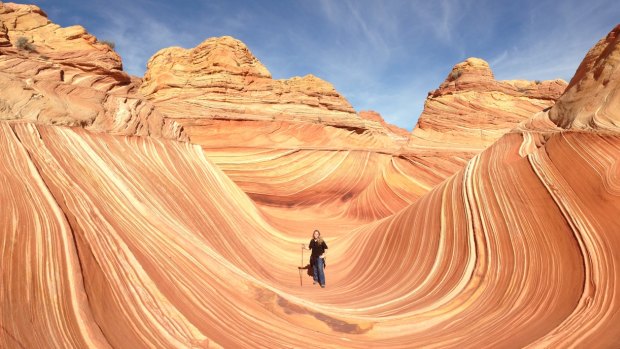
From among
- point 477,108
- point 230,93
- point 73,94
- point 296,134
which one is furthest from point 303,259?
point 477,108

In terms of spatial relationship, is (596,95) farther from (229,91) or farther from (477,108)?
(229,91)

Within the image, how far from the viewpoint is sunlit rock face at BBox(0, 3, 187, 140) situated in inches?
222

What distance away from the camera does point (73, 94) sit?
6945 millimetres

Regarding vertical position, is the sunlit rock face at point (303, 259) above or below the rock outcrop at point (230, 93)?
below

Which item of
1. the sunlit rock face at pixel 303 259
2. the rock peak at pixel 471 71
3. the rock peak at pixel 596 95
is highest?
the rock peak at pixel 471 71

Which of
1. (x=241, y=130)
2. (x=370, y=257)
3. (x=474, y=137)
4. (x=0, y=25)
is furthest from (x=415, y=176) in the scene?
(x=0, y=25)

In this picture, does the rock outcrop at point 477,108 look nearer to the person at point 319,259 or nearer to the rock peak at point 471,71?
the rock peak at point 471,71

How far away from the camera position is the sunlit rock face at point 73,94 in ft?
18.5

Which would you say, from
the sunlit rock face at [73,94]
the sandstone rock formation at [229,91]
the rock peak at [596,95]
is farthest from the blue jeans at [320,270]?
the sandstone rock formation at [229,91]

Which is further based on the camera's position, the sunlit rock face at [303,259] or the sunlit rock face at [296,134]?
the sunlit rock face at [296,134]

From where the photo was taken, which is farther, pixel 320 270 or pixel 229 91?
pixel 229 91

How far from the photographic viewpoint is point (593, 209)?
172 inches

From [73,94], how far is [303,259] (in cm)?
585

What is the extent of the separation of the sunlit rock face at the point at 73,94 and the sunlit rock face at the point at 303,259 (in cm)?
14
